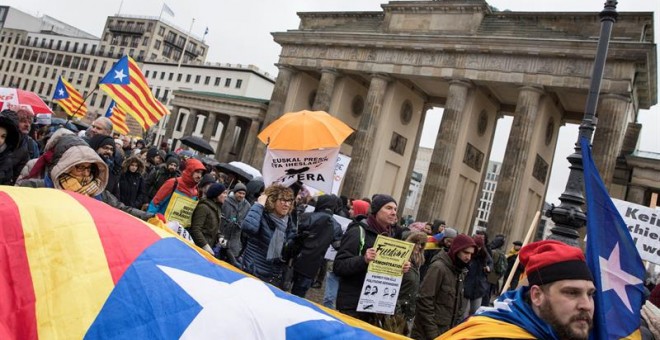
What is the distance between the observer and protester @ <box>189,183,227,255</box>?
6405 mm

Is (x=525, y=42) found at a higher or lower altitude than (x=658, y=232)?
higher

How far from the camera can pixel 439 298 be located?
19.7 feet

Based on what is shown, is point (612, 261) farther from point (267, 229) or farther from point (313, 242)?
point (313, 242)

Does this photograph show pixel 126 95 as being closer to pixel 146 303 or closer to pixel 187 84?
pixel 146 303

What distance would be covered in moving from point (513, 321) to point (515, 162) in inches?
1044

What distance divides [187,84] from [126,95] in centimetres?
6344

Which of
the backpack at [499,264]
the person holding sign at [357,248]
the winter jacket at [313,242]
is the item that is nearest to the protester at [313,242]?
the winter jacket at [313,242]

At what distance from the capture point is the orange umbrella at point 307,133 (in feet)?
24.6

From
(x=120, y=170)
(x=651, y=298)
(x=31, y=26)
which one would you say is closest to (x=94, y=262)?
(x=651, y=298)

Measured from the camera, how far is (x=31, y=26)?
379 ft

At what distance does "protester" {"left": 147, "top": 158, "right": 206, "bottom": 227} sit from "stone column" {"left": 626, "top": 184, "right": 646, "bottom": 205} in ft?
82.8

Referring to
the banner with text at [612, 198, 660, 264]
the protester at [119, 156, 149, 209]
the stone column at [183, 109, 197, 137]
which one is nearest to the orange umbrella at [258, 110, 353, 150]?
the protester at [119, 156, 149, 209]

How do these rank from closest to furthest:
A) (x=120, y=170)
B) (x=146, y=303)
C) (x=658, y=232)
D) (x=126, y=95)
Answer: (x=146, y=303), (x=120, y=170), (x=658, y=232), (x=126, y=95)

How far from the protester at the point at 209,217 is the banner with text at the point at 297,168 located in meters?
1.00
